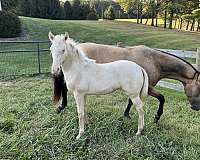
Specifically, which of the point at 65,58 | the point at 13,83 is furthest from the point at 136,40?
the point at 65,58

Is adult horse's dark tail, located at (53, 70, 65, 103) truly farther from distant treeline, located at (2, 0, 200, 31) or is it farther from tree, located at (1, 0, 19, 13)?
tree, located at (1, 0, 19, 13)

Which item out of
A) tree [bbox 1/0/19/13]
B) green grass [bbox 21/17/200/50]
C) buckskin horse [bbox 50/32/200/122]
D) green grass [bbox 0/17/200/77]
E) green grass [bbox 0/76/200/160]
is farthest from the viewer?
tree [bbox 1/0/19/13]

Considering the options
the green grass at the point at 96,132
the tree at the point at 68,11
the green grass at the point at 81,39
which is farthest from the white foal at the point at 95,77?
the tree at the point at 68,11

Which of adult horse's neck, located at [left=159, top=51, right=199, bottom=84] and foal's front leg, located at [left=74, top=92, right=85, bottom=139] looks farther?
adult horse's neck, located at [left=159, top=51, right=199, bottom=84]

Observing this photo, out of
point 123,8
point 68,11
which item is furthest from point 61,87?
point 68,11

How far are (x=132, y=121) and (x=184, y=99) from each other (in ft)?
6.91

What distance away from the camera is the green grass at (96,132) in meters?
3.32

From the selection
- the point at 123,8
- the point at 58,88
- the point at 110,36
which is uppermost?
the point at 123,8

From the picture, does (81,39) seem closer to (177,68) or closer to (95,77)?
(177,68)

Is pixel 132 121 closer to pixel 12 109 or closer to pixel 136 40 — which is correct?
pixel 12 109

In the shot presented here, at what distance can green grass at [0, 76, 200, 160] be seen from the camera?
3322mm

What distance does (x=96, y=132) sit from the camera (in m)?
3.84

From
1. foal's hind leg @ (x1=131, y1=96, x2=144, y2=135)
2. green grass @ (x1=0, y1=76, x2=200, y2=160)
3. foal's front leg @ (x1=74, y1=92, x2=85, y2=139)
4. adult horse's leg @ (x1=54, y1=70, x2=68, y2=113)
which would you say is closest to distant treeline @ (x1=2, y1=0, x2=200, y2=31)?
green grass @ (x1=0, y1=76, x2=200, y2=160)

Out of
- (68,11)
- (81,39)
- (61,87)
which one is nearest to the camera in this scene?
(61,87)
